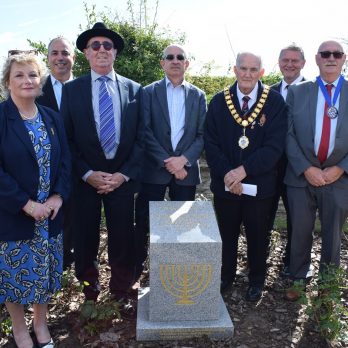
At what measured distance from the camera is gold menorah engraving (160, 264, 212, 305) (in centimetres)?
326

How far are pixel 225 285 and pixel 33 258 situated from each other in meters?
1.87

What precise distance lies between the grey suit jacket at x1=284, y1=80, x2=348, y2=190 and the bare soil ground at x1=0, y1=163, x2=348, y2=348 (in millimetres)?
1139

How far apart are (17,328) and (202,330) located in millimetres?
1402

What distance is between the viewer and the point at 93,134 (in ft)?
11.7

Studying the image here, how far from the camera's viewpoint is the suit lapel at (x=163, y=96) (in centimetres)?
404

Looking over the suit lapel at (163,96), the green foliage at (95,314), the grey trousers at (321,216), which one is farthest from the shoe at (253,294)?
the suit lapel at (163,96)

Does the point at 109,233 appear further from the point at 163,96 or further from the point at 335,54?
the point at 335,54

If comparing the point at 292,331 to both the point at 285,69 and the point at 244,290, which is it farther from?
the point at 285,69

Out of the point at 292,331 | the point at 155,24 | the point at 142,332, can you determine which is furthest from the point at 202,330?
the point at 155,24

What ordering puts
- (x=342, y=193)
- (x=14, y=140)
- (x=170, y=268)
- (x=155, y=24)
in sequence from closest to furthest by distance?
(x=14, y=140) → (x=170, y=268) → (x=342, y=193) → (x=155, y=24)

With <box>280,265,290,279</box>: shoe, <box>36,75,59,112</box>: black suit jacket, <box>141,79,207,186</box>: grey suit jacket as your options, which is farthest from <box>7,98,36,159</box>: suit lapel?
<box>280,265,290,279</box>: shoe

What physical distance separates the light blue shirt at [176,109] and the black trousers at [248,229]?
71 centimetres

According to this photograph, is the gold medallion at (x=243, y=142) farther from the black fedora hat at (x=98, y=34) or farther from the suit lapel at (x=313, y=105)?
the black fedora hat at (x=98, y=34)

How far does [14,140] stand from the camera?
296cm
